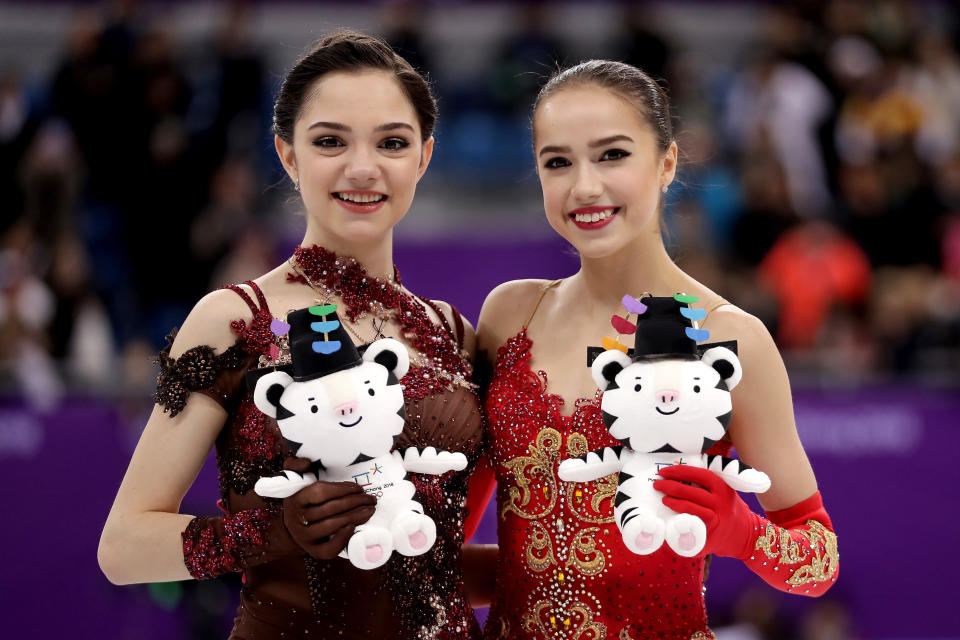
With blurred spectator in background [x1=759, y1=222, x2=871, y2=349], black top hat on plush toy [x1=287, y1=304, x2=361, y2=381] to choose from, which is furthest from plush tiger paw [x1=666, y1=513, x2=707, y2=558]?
blurred spectator in background [x1=759, y1=222, x2=871, y2=349]

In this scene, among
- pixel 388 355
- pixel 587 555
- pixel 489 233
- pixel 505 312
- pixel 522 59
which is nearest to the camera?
pixel 388 355

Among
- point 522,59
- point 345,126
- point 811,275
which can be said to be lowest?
point 345,126

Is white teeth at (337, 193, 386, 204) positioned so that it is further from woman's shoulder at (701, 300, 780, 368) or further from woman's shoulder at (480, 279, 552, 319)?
woman's shoulder at (701, 300, 780, 368)

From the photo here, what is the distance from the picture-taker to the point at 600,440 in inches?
95.7

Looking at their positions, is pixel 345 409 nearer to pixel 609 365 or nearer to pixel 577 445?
pixel 609 365

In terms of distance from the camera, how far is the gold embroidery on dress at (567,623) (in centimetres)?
244

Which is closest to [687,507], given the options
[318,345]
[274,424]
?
[318,345]

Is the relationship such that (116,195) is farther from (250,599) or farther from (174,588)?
(250,599)

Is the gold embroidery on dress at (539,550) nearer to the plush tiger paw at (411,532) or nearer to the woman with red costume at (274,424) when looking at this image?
the woman with red costume at (274,424)

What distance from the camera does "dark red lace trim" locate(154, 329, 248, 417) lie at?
228cm

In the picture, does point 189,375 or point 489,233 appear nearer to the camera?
point 189,375

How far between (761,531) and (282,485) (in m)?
0.90

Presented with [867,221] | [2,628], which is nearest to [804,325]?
[867,221]

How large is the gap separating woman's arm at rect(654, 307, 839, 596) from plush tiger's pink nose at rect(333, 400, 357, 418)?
0.71 meters
